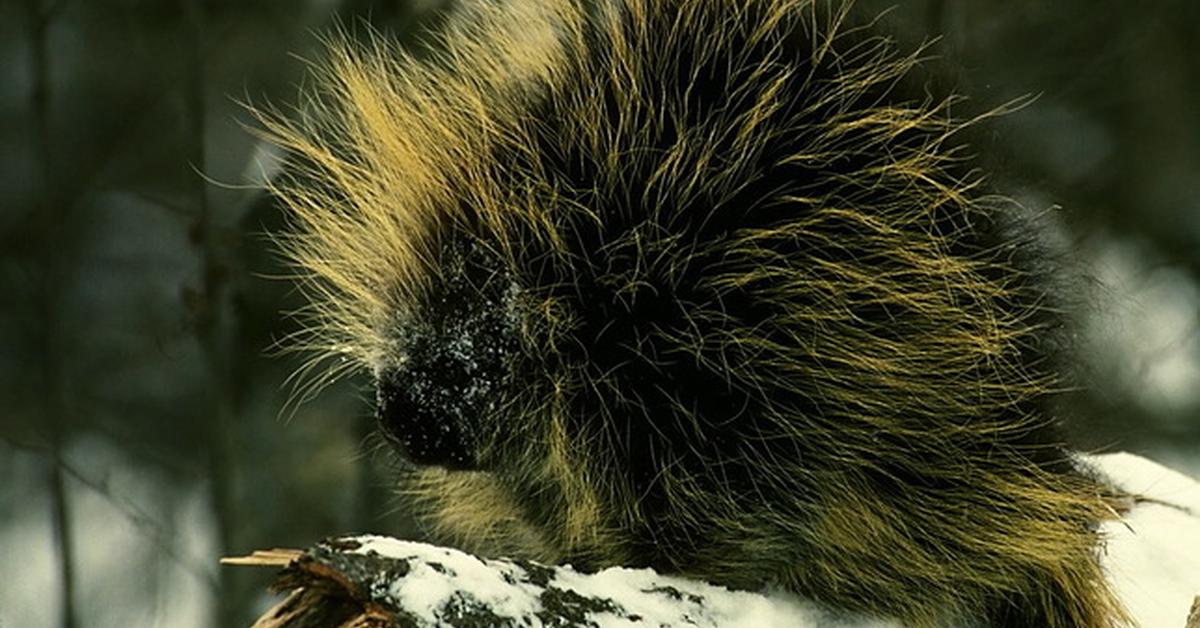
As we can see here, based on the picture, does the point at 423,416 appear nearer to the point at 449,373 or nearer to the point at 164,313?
the point at 449,373

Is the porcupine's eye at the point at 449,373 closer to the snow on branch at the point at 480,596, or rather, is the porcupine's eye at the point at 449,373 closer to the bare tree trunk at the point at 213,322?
the snow on branch at the point at 480,596

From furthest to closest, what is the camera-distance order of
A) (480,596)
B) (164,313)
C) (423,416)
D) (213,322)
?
(164,313)
(213,322)
(423,416)
(480,596)

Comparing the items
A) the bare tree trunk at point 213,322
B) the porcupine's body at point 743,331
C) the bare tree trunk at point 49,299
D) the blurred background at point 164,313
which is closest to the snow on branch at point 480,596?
A: the porcupine's body at point 743,331

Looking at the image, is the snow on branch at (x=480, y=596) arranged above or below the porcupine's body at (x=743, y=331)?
below

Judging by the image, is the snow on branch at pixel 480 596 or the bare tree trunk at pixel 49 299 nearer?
the snow on branch at pixel 480 596

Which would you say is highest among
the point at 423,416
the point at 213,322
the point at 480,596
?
the point at 213,322

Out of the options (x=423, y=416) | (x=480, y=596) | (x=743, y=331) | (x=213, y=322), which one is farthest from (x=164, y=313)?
(x=480, y=596)
